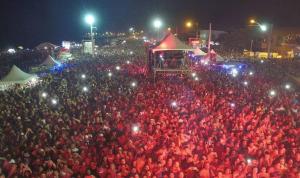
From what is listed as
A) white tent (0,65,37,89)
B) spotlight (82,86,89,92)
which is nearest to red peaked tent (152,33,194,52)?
spotlight (82,86,89,92)

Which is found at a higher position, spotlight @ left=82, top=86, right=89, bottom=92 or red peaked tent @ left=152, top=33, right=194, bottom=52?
red peaked tent @ left=152, top=33, right=194, bottom=52

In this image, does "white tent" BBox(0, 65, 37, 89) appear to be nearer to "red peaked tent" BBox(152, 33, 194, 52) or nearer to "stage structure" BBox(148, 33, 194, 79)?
"stage structure" BBox(148, 33, 194, 79)

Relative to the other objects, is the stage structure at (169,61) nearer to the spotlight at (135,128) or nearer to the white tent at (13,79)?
the white tent at (13,79)

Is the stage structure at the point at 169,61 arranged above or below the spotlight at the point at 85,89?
above

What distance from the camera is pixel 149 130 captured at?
1224cm

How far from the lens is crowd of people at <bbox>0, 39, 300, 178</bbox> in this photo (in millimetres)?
9414

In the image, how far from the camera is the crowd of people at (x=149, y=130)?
30.9 feet

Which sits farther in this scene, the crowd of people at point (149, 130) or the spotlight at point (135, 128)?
the spotlight at point (135, 128)

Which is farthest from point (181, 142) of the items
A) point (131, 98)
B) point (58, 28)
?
point (58, 28)

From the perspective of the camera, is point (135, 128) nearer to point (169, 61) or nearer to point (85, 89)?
point (85, 89)

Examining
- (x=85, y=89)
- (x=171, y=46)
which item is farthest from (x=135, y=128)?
(x=171, y=46)

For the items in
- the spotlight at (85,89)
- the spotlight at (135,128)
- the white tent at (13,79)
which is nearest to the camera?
the spotlight at (135,128)

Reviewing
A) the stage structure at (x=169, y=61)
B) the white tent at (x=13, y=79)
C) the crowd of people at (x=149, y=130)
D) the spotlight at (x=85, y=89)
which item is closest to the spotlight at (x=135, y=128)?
the crowd of people at (x=149, y=130)

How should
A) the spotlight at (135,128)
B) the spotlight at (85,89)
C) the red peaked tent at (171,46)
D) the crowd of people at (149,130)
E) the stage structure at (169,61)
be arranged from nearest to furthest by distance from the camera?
the crowd of people at (149,130) → the spotlight at (135,128) → the spotlight at (85,89) → the red peaked tent at (171,46) → the stage structure at (169,61)
